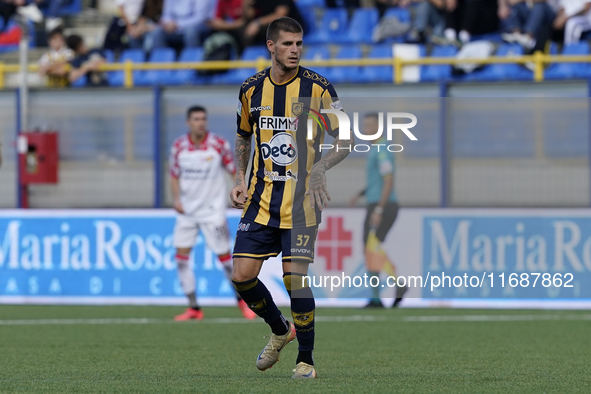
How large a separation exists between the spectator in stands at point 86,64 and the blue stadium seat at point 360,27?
3712 mm

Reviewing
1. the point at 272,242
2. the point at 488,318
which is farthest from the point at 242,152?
the point at 488,318

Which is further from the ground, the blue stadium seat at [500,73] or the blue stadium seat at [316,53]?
the blue stadium seat at [316,53]

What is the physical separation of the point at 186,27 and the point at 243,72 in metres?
1.94

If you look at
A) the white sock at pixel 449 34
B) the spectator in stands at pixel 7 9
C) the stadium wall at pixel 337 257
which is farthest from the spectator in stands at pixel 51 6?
the white sock at pixel 449 34

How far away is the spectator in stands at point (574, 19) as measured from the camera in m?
14.2

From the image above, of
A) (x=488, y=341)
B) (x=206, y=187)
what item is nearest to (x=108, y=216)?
(x=206, y=187)

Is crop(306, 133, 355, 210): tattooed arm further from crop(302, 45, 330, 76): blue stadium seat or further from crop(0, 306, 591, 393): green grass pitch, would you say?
crop(302, 45, 330, 76): blue stadium seat

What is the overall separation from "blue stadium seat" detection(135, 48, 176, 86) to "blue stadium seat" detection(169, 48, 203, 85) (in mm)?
107

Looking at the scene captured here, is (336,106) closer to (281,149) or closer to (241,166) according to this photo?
(281,149)

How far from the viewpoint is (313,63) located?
42.5 ft

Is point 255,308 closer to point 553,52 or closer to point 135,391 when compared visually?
point 135,391

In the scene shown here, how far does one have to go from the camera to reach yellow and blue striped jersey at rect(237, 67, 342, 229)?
5.96 meters

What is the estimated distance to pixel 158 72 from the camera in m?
15.4

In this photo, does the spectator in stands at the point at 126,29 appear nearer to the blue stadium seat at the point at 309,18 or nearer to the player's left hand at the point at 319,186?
the blue stadium seat at the point at 309,18
